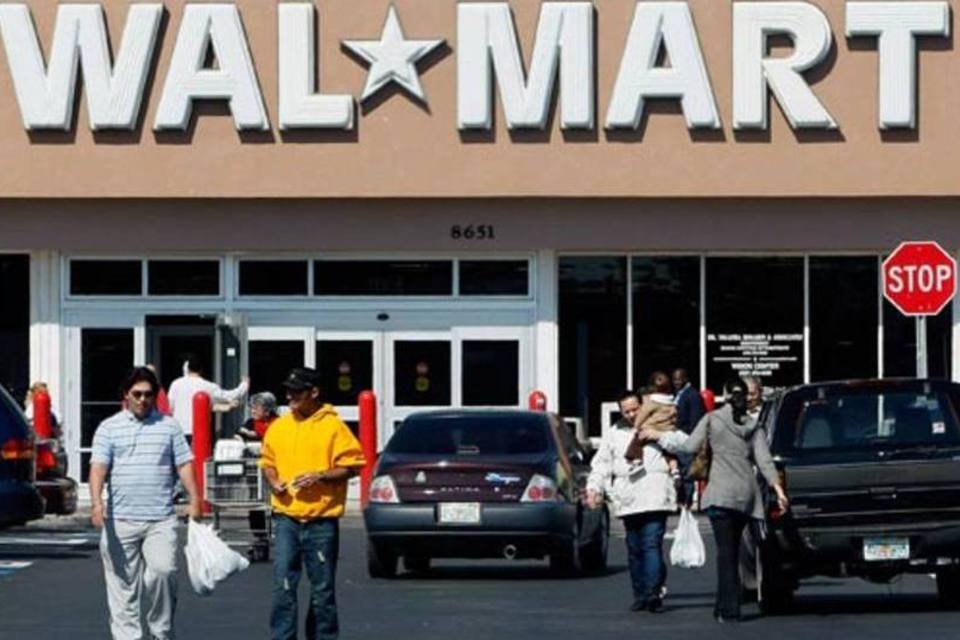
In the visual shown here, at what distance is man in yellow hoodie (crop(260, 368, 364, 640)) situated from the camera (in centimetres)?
1673

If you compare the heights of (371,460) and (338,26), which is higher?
(338,26)

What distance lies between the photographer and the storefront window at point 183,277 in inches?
1506

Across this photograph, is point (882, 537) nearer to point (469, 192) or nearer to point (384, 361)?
point (469, 192)

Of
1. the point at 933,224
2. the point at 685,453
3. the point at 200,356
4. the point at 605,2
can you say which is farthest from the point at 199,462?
the point at 685,453

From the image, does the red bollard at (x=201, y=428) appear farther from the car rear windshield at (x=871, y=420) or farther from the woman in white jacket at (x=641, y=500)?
the car rear windshield at (x=871, y=420)

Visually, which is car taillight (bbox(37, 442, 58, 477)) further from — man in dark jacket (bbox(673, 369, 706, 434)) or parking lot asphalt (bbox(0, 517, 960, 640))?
man in dark jacket (bbox(673, 369, 706, 434))

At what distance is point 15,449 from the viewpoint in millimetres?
25859

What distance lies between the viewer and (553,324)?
37.9 metres

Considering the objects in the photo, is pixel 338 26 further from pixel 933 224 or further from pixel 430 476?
pixel 430 476

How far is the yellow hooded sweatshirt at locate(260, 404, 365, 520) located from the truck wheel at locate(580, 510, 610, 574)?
28.2 ft

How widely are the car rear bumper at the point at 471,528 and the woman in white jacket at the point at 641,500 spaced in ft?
7.30

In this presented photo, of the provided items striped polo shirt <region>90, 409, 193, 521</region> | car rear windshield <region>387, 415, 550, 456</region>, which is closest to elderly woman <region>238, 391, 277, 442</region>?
car rear windshield <region>387, 415, 550, 456</region>

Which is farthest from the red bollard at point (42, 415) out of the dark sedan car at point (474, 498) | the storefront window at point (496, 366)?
the dark sedan car at point (474, 498)

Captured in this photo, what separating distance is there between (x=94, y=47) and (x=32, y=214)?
2.70 m
